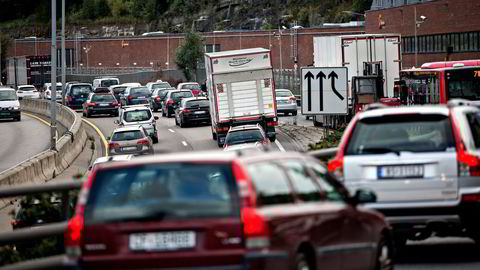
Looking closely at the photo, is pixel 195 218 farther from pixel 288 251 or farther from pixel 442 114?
pixel 442 114

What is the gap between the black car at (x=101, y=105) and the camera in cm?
7556

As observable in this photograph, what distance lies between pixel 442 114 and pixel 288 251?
530cm

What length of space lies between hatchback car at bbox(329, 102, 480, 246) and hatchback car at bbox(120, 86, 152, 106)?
212 feet

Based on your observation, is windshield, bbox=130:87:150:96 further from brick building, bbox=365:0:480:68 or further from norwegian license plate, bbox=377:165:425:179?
norwegian license plate, bbox=377:165:425:179

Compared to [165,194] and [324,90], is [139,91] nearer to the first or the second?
[324,90]

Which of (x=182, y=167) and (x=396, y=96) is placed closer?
(x=182, y=167)

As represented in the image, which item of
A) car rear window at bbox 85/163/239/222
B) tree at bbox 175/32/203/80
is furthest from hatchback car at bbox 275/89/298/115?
car rear window at bbox 85/163/239/222

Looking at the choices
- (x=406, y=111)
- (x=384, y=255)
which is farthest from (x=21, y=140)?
(x=384, y=255)

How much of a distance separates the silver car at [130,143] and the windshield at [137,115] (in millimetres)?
8353

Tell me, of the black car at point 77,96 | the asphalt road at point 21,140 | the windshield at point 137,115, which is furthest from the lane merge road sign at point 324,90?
the black car at point 77,96

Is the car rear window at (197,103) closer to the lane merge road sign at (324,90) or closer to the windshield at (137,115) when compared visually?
the windshield at (137,115)

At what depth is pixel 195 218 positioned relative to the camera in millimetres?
9523

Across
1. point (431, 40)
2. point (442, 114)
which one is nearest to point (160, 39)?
point (431, 40)

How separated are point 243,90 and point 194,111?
482 inches
